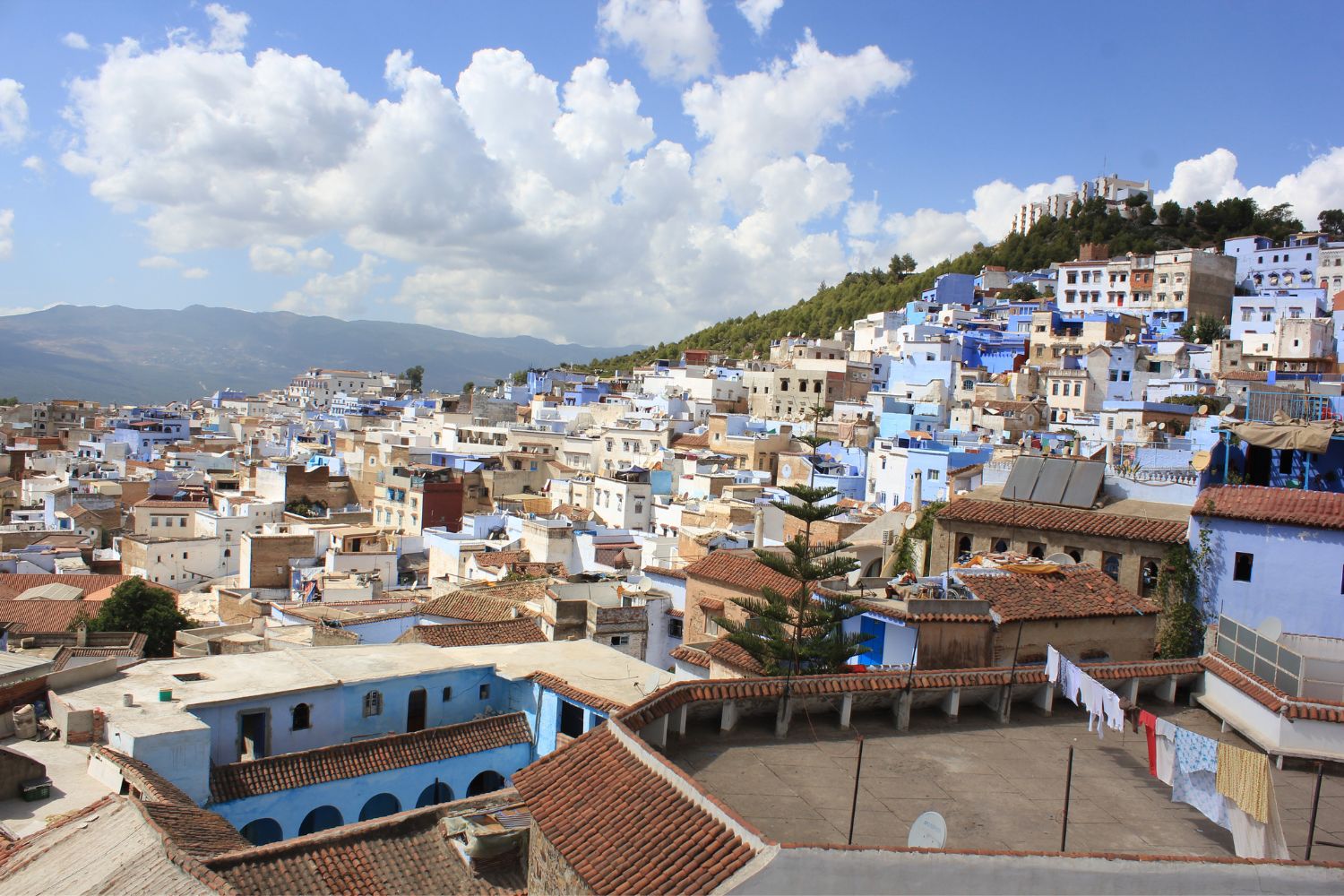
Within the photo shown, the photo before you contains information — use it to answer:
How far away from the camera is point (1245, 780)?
6652 mm

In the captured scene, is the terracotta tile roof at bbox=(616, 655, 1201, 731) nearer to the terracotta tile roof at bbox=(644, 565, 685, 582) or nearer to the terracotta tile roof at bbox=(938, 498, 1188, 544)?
the terracotta tile roof at bbox=(938, 498, 1188, 544)

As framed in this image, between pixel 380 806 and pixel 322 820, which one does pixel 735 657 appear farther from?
pixel 322 820

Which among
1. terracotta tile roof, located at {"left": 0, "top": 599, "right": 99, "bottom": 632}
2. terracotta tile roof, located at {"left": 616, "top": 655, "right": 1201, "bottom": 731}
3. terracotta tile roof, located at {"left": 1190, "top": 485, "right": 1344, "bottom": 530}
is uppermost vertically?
terracotta tile roof, located at {"left": 1190, "top": 485, "right": 1344, "bottom": 530}

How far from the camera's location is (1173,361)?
4938 centimetres

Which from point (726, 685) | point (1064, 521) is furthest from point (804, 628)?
point (1064, 521)

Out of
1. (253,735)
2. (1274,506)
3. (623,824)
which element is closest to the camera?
(623,824)

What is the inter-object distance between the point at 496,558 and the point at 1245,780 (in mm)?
23247

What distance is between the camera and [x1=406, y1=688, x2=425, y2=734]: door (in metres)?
15.7

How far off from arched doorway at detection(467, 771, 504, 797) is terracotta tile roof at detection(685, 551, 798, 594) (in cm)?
524

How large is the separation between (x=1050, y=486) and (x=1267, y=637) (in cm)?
749

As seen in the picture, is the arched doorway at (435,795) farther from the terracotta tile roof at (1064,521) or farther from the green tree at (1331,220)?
the green tree at (1331,220)

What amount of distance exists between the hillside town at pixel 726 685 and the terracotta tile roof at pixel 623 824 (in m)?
0.03

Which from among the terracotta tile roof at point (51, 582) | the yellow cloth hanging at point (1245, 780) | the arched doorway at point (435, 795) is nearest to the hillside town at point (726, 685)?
the yellow cloth hanging at point (1245, 780)

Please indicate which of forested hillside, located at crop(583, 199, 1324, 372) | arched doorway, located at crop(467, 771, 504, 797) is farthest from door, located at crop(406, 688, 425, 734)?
forested hillside, located at crop(583, 199, 1324, 372)
